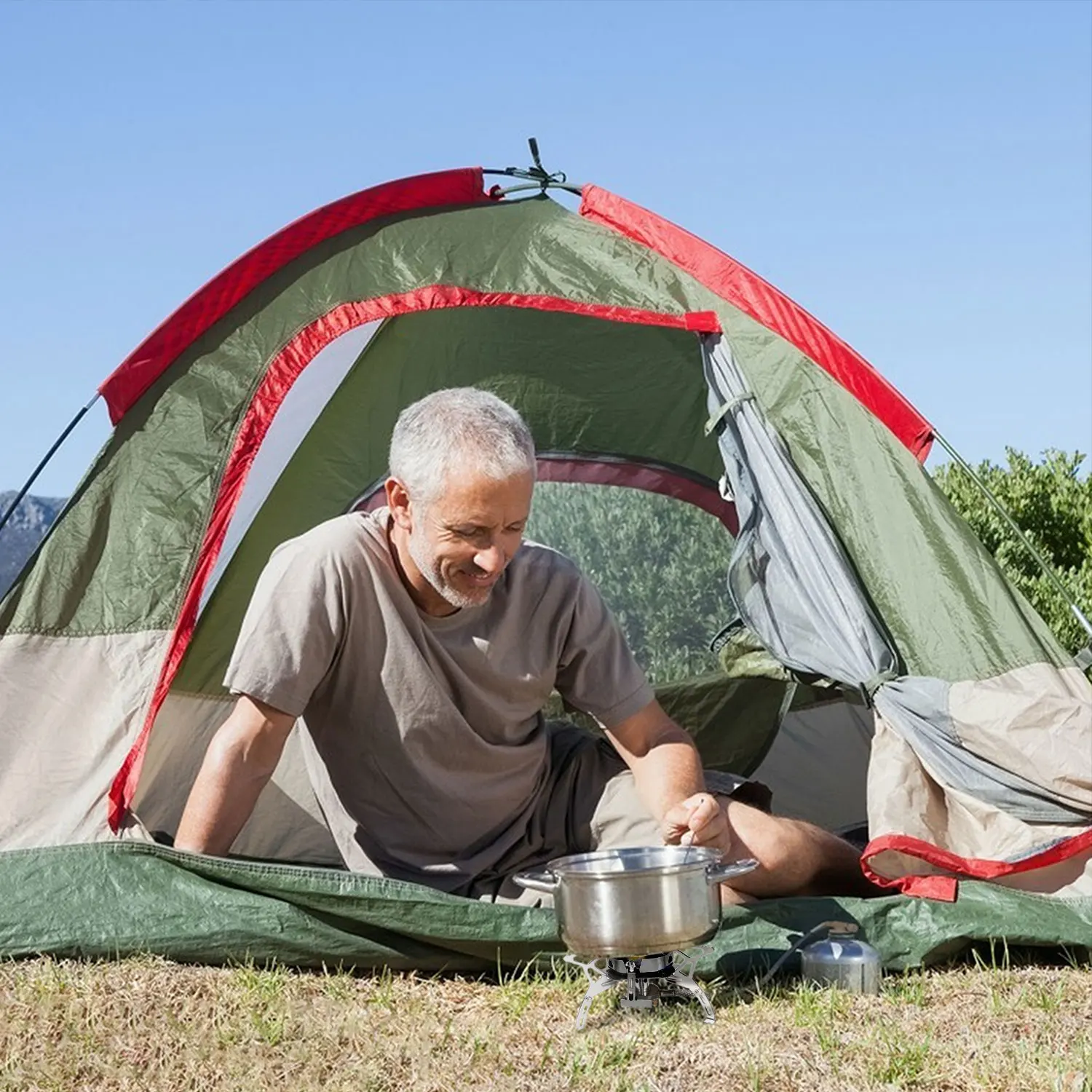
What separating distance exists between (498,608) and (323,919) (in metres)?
0.70

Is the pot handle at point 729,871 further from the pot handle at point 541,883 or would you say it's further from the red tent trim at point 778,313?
the red tent trim at point 778,313

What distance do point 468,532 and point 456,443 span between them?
166 millimetres

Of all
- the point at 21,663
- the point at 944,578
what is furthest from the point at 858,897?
the point at 21,663

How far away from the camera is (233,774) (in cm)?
292

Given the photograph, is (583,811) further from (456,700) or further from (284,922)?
(284,922)

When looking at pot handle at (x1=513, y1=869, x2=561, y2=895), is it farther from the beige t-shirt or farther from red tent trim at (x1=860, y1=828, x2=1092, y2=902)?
red tent trim at (x1=860, y1=828, x2=1092, y2=902)

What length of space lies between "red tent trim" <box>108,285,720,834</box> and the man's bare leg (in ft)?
3.87

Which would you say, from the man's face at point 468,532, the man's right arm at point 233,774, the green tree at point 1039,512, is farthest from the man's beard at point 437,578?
the green tree at point 1039,512

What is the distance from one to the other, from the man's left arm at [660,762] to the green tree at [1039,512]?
400cm

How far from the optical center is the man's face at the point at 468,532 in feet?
9.66

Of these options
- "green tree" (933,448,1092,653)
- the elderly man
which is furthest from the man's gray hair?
"green tree" (933,448,1092,653)

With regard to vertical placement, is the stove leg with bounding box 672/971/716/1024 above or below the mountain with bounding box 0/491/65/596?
below

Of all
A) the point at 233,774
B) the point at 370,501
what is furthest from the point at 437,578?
the point at 370,501

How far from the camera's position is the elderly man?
296cm
